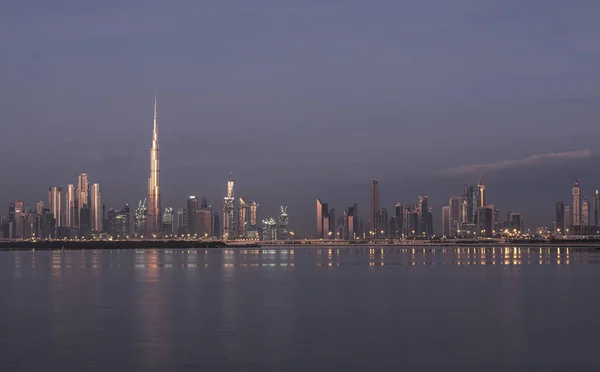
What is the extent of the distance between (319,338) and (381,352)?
4.56 meters

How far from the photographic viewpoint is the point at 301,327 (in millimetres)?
41531

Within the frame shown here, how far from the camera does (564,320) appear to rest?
44656 millimetres

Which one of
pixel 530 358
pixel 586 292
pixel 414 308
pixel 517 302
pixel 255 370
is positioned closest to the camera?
pixel 255 370

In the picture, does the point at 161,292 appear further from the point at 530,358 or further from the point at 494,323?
the point at 530,358

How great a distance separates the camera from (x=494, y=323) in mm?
43219

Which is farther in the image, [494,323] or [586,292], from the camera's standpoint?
[586,292]

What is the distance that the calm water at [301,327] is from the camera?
103 feet

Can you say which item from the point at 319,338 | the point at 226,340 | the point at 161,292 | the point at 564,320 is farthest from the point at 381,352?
the point at 161,292

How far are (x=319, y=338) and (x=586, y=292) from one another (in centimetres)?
3234

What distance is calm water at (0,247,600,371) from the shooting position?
1238 inches

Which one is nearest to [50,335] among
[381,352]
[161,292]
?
[381,352]

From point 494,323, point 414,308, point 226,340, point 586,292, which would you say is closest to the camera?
point 226,340

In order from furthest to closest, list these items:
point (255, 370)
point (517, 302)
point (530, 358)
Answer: point (517, 302), point (530, 358), point (255, 370)

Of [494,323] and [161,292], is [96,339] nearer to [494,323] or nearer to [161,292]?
[494,323]
